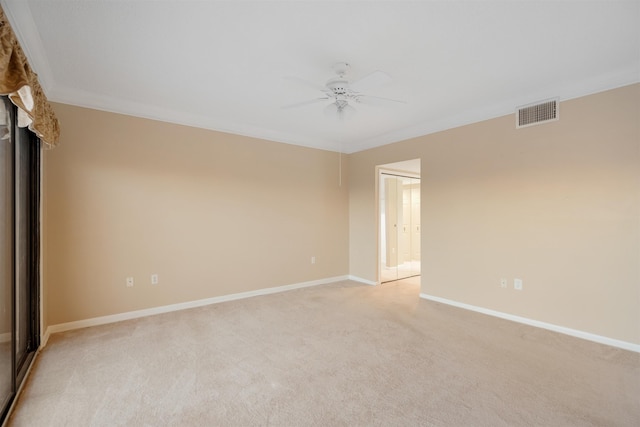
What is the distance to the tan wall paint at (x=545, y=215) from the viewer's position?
2656mm

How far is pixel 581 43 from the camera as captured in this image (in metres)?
2.20

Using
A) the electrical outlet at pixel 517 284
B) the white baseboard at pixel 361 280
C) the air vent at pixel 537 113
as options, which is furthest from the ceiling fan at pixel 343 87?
the white baseboard at pixel 361 280

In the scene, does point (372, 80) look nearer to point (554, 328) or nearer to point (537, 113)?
point (537, 113)

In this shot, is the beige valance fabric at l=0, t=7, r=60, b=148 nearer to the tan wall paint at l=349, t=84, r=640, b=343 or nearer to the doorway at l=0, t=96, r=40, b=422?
the doorway at l=0, t=96, r=40, b=422

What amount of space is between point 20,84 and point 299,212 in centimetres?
355

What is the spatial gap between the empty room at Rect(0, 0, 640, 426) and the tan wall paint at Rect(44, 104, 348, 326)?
0.02m

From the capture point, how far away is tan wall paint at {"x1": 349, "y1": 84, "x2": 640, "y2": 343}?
8.71ft

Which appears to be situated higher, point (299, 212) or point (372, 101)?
point (372, 101)

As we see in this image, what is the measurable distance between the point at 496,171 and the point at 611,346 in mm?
1972

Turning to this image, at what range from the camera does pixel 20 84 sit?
1559 mm

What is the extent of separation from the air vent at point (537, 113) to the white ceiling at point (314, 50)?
9 centimetres

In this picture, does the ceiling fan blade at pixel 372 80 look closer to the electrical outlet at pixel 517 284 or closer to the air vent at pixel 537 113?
the air vent at pixel 537 113

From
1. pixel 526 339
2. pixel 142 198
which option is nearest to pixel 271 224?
pixel 142 198

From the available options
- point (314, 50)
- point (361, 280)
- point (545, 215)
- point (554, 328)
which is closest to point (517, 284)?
point (554, 328)
